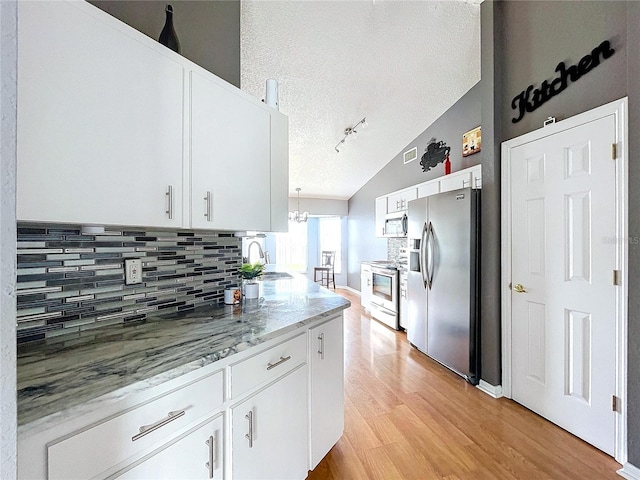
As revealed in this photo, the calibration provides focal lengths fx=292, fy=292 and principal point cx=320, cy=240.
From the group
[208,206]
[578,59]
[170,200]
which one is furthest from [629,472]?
[170,200]

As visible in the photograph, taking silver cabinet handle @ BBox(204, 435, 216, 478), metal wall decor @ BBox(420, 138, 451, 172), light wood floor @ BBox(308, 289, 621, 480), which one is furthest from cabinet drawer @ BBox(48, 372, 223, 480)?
metal wall decor @ BBox(420, 138, 451, 172)

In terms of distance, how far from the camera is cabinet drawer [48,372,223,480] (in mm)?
689

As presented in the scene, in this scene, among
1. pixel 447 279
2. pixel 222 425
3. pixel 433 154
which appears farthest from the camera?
pixel 433 154

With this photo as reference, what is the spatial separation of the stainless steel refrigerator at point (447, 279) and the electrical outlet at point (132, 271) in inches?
97.9

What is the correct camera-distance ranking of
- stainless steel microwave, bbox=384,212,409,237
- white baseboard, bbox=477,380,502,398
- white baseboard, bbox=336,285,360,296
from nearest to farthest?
white baseboard, bbox=477,380,502,398, stainless steel microwave, bbox=384,212,409,237, white baseboard, bbox=336,285,360,296

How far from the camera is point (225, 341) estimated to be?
3.65 ft

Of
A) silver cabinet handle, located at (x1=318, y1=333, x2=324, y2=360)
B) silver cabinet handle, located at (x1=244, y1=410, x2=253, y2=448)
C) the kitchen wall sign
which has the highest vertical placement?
the kitchen wall sign

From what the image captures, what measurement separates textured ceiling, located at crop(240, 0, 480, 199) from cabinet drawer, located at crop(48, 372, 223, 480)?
112 inches

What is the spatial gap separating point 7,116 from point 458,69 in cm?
400

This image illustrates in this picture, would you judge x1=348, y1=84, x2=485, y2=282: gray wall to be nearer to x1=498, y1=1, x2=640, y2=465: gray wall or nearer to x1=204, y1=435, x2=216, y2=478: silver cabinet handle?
x1=498, y1=1, x2=640, y2=465: gray wall

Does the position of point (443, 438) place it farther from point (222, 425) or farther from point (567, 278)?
point (222, 425)

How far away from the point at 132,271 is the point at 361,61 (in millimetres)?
3032

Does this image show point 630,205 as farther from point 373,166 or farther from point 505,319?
point 373,166

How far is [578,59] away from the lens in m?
1.97
